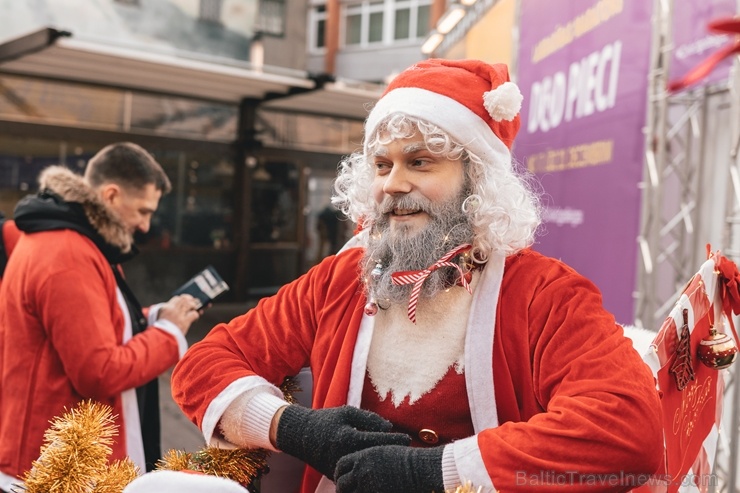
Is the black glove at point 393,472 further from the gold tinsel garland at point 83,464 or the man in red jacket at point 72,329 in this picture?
the man in red jacket at point 72,329

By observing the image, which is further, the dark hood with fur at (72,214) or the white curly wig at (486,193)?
the dark hood with fur at (72,214)

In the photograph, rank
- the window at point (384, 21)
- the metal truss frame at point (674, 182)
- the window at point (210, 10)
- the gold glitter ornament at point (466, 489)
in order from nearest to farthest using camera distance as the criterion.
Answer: the gold glitter ornament at point (466, 489) < the metal truss frame at point (674, 182) < the window at point (210, 10) < the window at point (384, 21)

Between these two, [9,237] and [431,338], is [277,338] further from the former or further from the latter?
[9,237]

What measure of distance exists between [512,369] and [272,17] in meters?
17.6

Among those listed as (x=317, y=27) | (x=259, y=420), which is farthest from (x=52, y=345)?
(x=317, y=27)

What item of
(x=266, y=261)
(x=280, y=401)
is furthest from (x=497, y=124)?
(x=266, y=261)

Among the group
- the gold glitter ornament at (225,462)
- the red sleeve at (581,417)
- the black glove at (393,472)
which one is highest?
the red sleeve at (581,417)

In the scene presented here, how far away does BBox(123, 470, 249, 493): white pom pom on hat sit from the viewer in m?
1.12

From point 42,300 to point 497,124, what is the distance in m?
1.77

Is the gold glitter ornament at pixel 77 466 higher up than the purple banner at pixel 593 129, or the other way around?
the purple banner at pixel 593 129

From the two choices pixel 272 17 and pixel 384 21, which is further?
pixel 384 21

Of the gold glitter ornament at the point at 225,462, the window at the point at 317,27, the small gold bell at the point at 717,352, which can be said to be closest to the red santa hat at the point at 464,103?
the small gold bell at the point at 717,352

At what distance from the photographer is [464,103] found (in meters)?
1.77

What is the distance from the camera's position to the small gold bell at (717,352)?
5.59 ft
